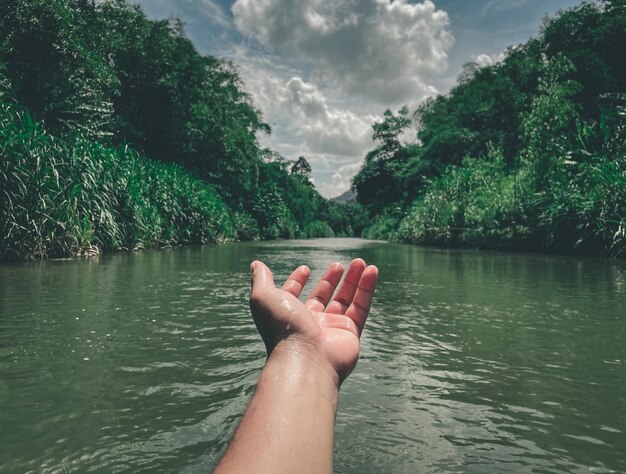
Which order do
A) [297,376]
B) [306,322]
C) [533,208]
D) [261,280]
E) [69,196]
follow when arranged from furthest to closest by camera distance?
[533,208] < [69,196] < [261,280] < [306,322] < [297,376]

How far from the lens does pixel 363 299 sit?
5.98 feet

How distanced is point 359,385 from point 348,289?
0.41 meters

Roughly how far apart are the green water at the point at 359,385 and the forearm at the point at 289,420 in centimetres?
21

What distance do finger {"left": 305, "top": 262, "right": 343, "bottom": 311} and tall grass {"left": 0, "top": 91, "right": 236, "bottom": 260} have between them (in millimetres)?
6490

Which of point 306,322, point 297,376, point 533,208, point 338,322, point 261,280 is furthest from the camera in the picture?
point 533,208

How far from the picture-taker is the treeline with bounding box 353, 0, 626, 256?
33.0 ft

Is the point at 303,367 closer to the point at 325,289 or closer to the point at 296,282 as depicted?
the point at 296,282

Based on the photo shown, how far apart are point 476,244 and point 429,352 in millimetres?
12138

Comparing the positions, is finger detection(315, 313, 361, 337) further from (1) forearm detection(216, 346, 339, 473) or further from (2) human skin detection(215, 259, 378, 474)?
(1) forearm detection(216, 346, 339, 473)

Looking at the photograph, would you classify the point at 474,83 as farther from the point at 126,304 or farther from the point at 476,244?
the point at 126,304

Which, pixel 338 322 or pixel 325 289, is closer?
pixel 338 322

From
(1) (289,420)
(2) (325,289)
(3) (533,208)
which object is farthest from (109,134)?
(1) (289,420)

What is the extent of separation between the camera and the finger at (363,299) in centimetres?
180

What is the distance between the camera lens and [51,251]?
7.71 m
